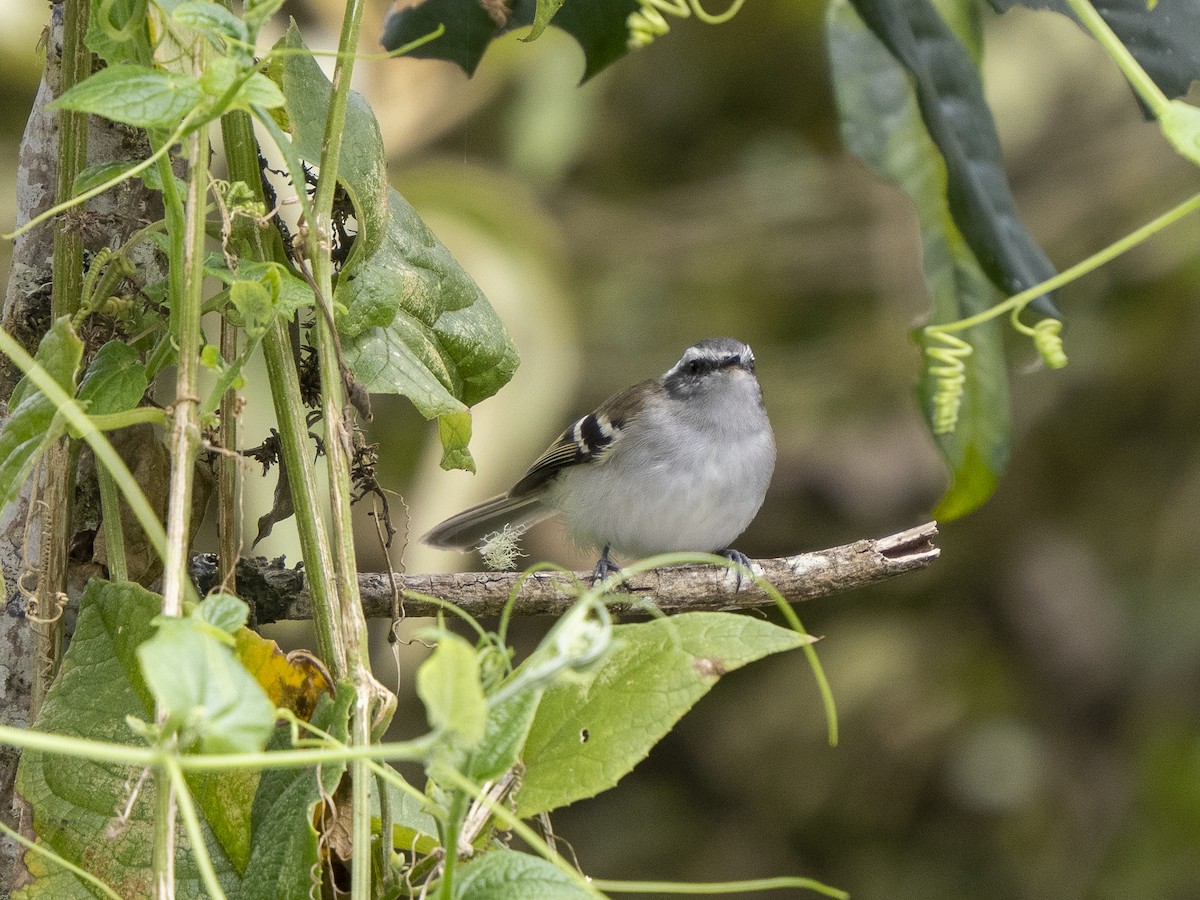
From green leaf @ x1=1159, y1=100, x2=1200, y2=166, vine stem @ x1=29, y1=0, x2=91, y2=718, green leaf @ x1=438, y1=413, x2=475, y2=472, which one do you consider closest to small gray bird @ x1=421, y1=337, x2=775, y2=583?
green leaf @ x1=438, y1=413, x2=475, y2=472

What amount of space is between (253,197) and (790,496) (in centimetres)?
412

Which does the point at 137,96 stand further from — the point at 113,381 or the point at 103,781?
the point at 103,781

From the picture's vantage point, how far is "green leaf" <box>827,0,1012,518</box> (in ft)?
4.13

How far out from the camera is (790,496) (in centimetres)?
536

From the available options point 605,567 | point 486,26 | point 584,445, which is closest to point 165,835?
point 486,26

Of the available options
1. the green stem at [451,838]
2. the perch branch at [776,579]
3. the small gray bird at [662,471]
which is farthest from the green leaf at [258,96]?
the small gray bird at [662,471]

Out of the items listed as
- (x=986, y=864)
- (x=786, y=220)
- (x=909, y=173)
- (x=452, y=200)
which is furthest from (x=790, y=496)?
(x=909, y=173)

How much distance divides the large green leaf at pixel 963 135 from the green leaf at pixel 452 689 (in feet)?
2.23

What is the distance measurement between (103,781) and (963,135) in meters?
1.10

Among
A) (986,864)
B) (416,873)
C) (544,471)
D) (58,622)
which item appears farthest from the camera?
(986,864)

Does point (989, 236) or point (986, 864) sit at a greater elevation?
point (989, 236)

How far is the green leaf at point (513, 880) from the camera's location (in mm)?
1138

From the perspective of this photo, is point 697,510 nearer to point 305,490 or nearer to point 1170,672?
point 1170,672

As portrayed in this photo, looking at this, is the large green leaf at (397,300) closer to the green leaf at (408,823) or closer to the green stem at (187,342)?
the green stem at (187,342)
